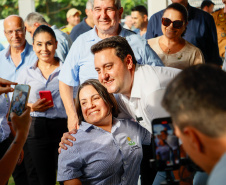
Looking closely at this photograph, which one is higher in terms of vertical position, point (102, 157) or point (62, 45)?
point (62, 45)

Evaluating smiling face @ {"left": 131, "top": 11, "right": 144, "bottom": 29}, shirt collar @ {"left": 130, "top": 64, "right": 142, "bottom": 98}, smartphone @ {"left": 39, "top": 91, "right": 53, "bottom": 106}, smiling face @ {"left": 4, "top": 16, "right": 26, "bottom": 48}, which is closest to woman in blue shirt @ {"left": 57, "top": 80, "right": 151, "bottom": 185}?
shirt collar @ {"left": 130, "top": 64, "right": 142, "bottom": 98}

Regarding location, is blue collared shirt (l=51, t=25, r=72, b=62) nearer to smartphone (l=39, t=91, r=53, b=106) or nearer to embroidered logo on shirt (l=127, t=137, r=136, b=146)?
smartphone (l=39, t=91, r=53, b=106)

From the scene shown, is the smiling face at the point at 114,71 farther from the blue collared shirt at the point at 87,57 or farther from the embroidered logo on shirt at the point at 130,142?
the blue collared shirt at the point at 87,57

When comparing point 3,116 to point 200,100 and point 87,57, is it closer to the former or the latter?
point 87,57

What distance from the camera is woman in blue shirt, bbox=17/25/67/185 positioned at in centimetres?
346

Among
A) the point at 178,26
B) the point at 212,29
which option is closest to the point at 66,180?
the point at 178,26

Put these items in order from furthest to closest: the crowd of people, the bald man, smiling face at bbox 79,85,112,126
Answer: the bald man < smiling face at bbox 79,85,112,126 < the crowd of people

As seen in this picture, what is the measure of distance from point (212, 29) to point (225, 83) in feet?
9.64

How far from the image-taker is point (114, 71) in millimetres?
2371

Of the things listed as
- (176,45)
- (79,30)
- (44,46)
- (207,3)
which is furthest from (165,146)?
(207,3)

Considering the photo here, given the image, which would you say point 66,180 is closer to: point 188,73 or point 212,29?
point 188,73

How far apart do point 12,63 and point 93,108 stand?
1.88m

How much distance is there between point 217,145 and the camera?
3.42 ft

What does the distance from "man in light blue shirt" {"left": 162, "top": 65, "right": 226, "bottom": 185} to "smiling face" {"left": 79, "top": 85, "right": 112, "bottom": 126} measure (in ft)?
4.51
